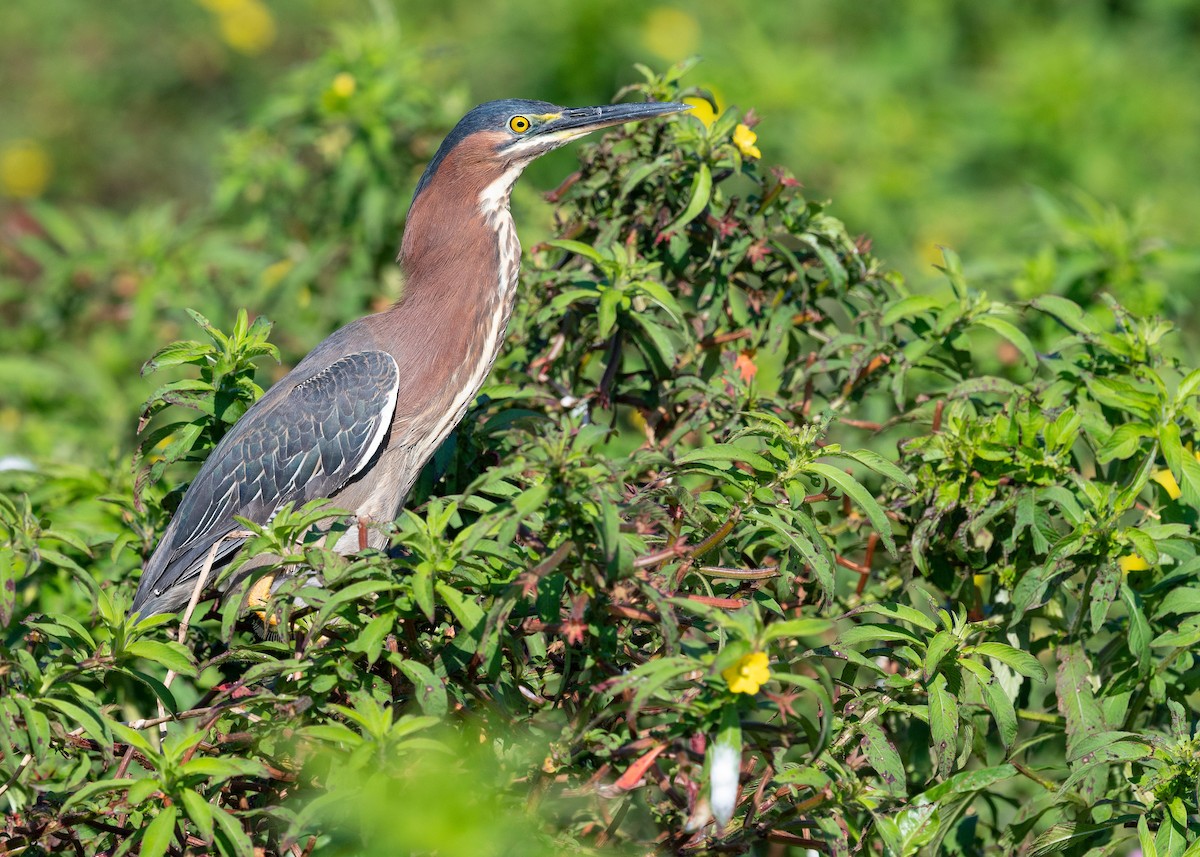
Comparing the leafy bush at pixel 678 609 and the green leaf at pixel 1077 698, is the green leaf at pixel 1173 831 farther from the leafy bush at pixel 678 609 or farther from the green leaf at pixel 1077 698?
the green leaf at pixel 1077 698

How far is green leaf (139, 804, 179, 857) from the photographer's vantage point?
6.80 feet

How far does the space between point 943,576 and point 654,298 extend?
35.4 inches

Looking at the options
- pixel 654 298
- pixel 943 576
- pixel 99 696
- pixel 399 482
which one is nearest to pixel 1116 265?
pixel 943 576

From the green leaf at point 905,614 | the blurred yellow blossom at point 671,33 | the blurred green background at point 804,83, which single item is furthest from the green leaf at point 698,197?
the blurred yellow blossom at point 671,33

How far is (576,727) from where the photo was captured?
2.31 metres

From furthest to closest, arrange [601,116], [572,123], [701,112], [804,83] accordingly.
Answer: [804,83] → [701,112] → [572,123] → [601,116]

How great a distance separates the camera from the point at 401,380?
3.44 metres

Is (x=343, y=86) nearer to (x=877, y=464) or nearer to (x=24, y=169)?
(x=877, y=464)

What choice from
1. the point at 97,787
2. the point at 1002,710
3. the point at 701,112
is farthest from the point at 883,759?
the point at 701,112

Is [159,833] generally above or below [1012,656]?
above

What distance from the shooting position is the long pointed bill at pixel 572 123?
3.30 m

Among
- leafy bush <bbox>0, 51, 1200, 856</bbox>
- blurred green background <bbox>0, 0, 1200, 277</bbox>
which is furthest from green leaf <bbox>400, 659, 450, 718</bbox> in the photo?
blurred green background <bbox>0, 0, 1200, 277</bbox>

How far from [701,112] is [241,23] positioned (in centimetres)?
441

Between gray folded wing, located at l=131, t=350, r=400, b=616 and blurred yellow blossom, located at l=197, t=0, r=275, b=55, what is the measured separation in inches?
188
